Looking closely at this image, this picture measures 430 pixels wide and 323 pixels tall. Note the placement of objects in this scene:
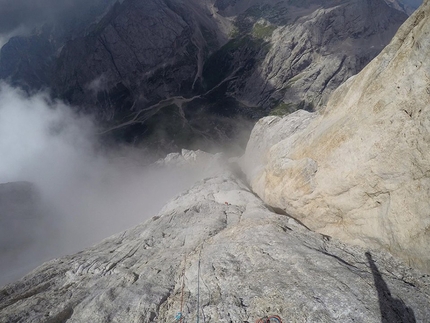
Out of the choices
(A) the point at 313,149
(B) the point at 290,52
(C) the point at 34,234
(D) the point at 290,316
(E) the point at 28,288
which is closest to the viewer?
(D) the point at 290,316

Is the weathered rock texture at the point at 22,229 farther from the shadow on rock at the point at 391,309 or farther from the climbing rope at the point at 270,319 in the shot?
the shadow on rock at the point at 391,309

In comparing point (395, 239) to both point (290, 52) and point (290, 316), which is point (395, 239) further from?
point (290, 52)

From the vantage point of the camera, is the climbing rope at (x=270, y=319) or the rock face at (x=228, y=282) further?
the rock face at (x=228, y=282)

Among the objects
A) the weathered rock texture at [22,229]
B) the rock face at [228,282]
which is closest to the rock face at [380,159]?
the rock face at [228,282]

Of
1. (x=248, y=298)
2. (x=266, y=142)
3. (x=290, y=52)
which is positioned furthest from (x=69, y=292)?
(x=290, y=52)

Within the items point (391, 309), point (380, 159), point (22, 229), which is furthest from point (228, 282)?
A: point (22, 229)

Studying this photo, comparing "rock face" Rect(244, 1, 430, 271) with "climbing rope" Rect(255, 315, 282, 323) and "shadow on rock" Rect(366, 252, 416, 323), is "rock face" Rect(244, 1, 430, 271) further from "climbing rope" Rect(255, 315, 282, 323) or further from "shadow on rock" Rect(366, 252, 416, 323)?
"climbing rope" Rect(255, 315, 282, 323)
